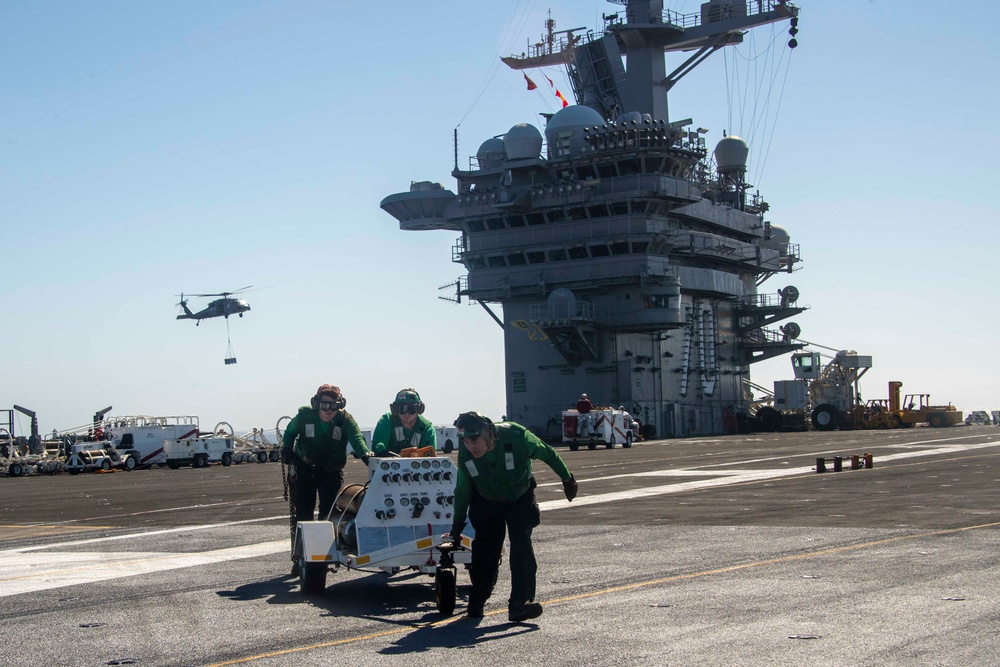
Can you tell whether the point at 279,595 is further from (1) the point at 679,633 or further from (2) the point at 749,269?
(2) the point at 749,269

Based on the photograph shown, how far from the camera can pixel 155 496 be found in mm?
28688

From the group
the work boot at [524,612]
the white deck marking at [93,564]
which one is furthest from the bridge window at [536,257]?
the work boot at [524,612]

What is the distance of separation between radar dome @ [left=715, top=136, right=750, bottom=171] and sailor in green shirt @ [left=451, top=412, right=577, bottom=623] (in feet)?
251

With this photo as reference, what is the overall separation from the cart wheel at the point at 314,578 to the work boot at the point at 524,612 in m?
2.75

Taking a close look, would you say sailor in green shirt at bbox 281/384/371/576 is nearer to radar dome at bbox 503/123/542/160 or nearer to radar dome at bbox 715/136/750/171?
radar dome at bbox 503/123/542/160

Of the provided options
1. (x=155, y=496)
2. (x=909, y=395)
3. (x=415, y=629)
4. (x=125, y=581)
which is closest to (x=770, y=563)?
(x=415, y=629)

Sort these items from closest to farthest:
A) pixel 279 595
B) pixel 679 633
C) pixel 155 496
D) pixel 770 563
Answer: pixel 679 633 → pixel 279 595 → pixel 770 563 → pixel 155 496

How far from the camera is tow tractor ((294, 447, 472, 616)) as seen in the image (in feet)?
34.6

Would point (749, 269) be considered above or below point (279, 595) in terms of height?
above

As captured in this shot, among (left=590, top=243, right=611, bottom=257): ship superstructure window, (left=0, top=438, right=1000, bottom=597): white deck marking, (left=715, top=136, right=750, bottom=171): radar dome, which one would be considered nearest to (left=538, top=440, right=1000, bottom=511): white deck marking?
A: (left=0, top=438, right=1000, bottom=597): white deck marking

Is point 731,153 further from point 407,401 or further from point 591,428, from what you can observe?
point 407,401

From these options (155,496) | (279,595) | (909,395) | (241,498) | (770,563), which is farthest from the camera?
(909,395)

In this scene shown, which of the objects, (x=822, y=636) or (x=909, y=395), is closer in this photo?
(x=822, y=636)

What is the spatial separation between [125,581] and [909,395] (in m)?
76.6
